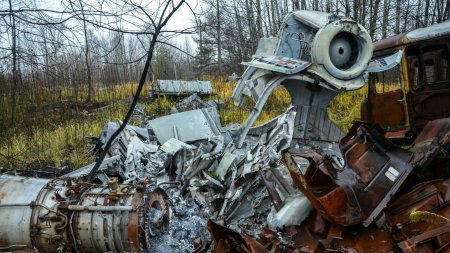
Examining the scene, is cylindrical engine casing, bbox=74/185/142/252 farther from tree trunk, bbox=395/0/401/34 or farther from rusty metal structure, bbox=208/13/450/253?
tree trunk, bbox=395/0/401/34

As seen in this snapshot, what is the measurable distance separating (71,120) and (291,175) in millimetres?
8055

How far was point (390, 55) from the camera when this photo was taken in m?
5.07

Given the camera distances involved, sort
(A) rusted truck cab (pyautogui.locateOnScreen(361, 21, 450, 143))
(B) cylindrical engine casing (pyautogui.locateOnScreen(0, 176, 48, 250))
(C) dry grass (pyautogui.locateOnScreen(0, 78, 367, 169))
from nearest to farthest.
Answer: (B) cylindrical engine casing (pyautogui.locateOnScreen(0, 176, 48, 250)) < (A) rusted truck cab (pyautogui.locateOnScreen(361, 21, 450, 143)) < (C) dry grass (pyautogui.locateOnScreen(0, 78, 367, 169))

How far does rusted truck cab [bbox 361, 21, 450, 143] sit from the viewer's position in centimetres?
447

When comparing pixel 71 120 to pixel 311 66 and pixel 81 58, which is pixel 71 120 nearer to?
pixel 81 58

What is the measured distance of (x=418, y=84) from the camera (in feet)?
15.6

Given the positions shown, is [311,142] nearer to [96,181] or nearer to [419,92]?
[419,92]

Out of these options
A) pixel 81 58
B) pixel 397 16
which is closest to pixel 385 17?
pixel 397 16

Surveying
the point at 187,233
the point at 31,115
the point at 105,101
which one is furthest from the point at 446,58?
the point at 105,101

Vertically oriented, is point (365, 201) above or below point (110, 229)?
above

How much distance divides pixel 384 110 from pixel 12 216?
4.47 meters

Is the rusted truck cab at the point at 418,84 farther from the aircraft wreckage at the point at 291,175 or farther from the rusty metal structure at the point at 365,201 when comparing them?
the rusty metal structure at the point at 365,201

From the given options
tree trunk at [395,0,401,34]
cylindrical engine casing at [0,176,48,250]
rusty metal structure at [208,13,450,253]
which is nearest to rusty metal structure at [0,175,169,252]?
cylindrical engine casing at [0,176,48,250]

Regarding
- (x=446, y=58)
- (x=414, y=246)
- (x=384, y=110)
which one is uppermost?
(x=446, y=58)
